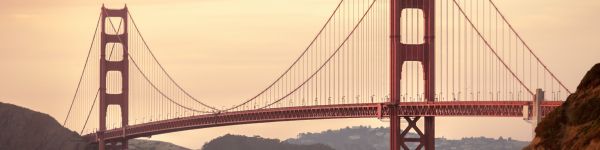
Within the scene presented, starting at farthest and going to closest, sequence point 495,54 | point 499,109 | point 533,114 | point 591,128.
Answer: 1. point 495,54
2. point 499,109
3. point 533,114
4. point 591,128

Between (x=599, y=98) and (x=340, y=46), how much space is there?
65.0m

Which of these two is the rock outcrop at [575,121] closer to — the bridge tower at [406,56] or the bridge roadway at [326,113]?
the bridge roadway at [326,113]

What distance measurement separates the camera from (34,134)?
16262cm

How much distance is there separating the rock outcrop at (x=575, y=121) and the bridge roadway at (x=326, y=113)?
85.0 feet

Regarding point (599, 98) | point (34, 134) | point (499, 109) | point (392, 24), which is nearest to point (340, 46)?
point (392, 24)

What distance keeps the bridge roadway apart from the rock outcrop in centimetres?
2589

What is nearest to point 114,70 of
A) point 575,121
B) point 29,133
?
point 29,133

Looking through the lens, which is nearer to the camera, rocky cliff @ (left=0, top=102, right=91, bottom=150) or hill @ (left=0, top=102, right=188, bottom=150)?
hill @ (left=0, top=102, right=188, bottom=150)

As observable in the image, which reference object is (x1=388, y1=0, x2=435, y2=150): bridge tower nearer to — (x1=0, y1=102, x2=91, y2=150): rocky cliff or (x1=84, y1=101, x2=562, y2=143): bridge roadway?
(x1=84, y1=101, x2=562, y2=143): bridge roadway

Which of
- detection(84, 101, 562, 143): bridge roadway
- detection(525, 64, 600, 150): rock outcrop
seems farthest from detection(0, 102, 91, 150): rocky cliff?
detection(525, 64, 600, 150): rock outcrop

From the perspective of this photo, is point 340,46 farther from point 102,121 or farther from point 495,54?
point 102,121

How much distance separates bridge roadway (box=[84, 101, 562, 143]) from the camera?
328ft

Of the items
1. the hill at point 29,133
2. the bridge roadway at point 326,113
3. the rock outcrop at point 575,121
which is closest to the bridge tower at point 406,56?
the bridge roadway at point 326,113

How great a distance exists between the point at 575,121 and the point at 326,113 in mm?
54232
